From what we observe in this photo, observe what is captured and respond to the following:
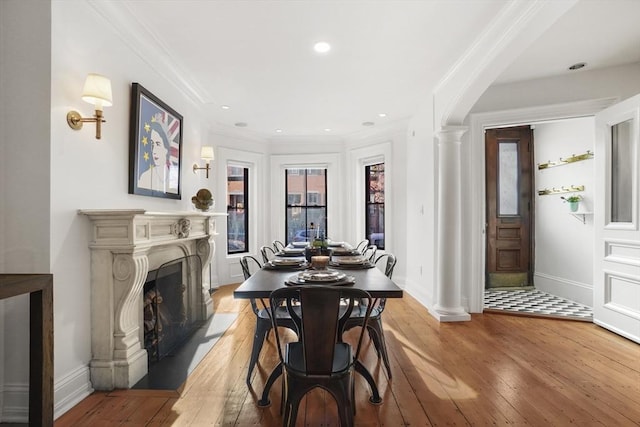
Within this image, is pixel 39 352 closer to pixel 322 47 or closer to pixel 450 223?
pixel 322 47

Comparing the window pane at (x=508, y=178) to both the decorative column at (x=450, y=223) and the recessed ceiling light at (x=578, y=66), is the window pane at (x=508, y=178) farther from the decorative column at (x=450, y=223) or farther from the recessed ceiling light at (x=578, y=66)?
the decorative column at (x=450, y=223)

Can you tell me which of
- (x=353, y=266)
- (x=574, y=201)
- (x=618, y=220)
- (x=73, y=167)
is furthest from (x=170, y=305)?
(x=574, y=201)

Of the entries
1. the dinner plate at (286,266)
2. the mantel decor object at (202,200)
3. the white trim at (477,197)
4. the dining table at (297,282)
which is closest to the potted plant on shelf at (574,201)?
the white trim at (477,197)

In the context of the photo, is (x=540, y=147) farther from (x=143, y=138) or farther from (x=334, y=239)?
(x=143, y=138)

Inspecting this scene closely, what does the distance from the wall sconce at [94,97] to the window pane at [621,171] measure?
4422mm

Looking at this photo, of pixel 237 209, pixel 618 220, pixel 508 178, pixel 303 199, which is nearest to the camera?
pixel 618 220

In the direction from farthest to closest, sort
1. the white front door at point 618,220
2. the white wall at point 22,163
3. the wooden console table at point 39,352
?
1. the white front door at point 618,220
2. the white wall at point 22,163
3. the wooden console table at point 39,352

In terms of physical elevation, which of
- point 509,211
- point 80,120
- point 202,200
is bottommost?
point 509,211

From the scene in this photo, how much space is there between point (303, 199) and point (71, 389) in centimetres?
472

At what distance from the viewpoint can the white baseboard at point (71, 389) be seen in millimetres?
1972

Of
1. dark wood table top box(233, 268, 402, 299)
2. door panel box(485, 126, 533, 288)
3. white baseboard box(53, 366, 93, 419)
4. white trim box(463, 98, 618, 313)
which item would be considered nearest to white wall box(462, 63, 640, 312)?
white trim box(463, 98, 618, 313)

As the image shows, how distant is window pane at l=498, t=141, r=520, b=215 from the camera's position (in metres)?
5.53

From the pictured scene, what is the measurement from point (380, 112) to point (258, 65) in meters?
2.12

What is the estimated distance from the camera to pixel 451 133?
3771mm
